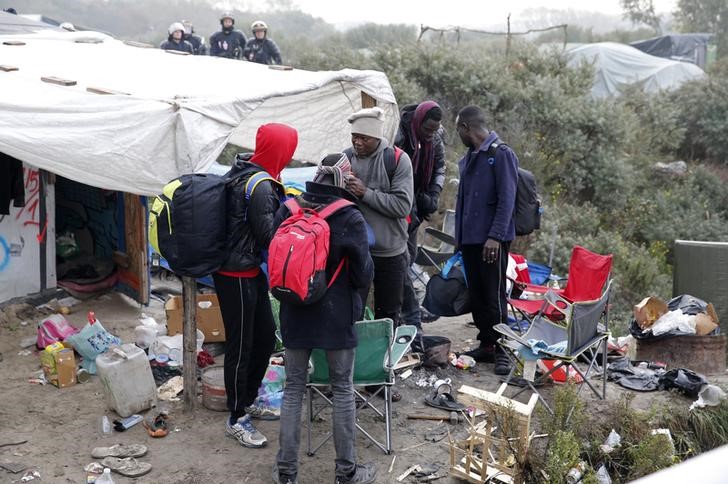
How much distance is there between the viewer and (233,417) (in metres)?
5.01

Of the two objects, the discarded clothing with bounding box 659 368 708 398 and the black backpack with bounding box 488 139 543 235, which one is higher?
the black backpack with bounding box 488 139 543 235

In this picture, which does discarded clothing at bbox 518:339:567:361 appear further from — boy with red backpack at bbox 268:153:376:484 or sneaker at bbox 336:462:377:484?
boy with red backpack at bbox 268:153:376:484

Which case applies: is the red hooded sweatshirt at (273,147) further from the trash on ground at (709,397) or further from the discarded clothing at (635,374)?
the trash on ground at (709,397)

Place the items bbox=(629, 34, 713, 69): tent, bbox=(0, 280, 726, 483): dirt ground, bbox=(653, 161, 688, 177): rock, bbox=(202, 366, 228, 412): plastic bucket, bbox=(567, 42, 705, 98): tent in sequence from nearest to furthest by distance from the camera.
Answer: bbox=(0, 280, 726, 483): dirt ground → bbox=(202, 366, 228, 412): plastic bucket → bbox=(653, 161, 688, 177): rock → bbox=(567, 42, 705, 98): tent → bbox=(629, 34, 713, 69): tent

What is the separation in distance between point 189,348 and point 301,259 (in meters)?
1.75

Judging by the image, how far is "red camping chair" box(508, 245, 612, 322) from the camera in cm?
643

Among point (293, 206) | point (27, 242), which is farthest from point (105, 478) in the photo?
point (27, 242)

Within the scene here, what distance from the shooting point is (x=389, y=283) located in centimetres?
525

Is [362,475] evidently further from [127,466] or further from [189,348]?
[189,348]

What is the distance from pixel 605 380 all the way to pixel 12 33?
694 centimetres

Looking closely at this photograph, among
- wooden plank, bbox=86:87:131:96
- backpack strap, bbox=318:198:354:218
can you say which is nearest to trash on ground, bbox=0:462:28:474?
backpack strap, bbox=318:198:354:218

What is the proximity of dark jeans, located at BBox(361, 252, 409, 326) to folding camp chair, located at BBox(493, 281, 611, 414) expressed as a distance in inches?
28.5

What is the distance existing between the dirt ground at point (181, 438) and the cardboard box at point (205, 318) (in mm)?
221

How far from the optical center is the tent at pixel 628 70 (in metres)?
23.5
